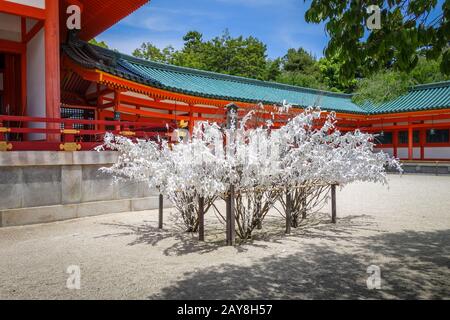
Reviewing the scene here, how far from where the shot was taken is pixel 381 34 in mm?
4039

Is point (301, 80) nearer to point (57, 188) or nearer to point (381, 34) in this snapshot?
point (57, 188)

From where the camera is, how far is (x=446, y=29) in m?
3.34

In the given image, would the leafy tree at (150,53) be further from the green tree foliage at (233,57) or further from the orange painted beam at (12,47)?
the orange painted beam at (12,47)

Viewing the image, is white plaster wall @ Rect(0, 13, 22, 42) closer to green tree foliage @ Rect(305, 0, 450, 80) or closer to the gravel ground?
the gravel ground

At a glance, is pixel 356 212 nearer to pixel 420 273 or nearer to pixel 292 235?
pixel 292 235

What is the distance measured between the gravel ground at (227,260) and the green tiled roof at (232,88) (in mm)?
4938

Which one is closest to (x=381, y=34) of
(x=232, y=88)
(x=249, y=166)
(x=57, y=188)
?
(x=249, y=166)

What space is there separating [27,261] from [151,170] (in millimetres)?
2229

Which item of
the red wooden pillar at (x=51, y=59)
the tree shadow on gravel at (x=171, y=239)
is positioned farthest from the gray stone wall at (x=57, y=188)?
the red wooden pillar at (x=51, y=59)

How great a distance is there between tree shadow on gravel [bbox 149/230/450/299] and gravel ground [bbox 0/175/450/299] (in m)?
0.01

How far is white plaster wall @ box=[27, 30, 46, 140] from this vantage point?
934cm

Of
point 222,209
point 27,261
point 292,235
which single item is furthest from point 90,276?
point 222,209

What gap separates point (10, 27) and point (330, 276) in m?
10.5

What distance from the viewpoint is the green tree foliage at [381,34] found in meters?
3.49
